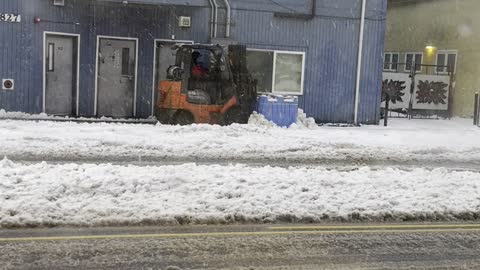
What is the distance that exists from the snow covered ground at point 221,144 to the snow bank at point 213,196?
2.28 metres

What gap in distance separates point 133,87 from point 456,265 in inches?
585

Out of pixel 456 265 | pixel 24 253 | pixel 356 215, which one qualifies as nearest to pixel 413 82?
pixel 356 215

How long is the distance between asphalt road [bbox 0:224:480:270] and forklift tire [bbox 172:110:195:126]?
33.8 feet

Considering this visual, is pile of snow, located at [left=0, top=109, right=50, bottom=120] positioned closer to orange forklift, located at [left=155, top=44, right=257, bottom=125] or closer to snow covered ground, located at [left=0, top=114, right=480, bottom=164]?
snow covered ground, located at [left=0, top=114, right=480, bottom=164]

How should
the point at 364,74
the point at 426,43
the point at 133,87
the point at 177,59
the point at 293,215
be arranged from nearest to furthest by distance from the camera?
the point at 293,215, the point at 177,59, the point at 133,87, the point at 364,74, the point at 426,43

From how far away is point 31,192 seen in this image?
810 cm

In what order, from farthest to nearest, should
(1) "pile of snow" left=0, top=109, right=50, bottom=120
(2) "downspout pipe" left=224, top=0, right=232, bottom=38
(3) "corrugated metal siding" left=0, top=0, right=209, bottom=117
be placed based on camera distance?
(2) "downspout pipe" left=224, top=0, right=232, bottom=38, (3) "corrugated metal siding" left=0, top=0, right=209, bottom=117, (1) "pile of snow" left=0, top=109, right=50, bottom=120

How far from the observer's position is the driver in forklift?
56.9ft

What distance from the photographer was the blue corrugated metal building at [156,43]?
60.7ft

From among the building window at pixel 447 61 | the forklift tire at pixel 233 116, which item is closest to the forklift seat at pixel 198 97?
the forklift tire at pixel 233 116

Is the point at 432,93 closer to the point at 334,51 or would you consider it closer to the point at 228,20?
the point at 334,51

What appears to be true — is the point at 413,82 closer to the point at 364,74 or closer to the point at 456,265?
the point at 364,74

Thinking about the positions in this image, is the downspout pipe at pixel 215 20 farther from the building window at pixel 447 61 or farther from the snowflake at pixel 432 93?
the building window at pixel 447 61

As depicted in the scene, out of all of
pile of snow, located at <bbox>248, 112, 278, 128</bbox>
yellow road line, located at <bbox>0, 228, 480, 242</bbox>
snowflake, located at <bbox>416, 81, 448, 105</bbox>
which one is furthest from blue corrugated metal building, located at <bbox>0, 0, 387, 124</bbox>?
yellow road line, located at <bbox>0, 228, 480, 242</bbox>
